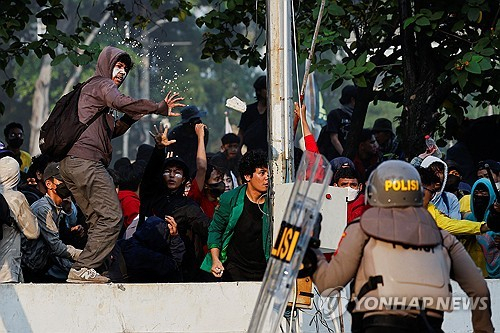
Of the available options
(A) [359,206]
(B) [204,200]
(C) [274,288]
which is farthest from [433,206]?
(C) [274,288]

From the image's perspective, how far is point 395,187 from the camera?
23.3 feet

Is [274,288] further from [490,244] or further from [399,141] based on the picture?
[399,141]

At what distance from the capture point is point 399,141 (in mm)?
14328

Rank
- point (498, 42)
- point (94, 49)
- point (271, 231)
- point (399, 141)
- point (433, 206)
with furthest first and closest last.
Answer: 1. point (399, 141)
2. point (94, 49)
3. point (498, 42)
4. point (433, 206)
5. point (271, 231)

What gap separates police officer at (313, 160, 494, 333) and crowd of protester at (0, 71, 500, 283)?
10.1ft

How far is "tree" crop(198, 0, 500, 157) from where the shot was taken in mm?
12570

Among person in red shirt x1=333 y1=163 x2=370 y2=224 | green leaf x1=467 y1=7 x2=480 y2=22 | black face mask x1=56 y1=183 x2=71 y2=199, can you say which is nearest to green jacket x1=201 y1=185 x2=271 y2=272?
person in red shirt x1=333 y1=163 x2=370 y2=224

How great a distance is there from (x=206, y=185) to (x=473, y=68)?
2.97m

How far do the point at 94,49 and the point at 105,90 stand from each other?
3.10 m

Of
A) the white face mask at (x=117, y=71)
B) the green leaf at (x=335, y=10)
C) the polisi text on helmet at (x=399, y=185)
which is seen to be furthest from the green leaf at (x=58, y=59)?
the polisi text on helmet at (x=399, y=185)

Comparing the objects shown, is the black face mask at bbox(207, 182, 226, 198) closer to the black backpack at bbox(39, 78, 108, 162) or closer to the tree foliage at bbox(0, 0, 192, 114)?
the tree foliage at bbox(0, 0, 192, 114)

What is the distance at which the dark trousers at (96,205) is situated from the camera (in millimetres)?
10219

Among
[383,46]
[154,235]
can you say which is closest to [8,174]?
[154,235]

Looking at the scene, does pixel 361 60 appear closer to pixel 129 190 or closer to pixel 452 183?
pixel 452 183
